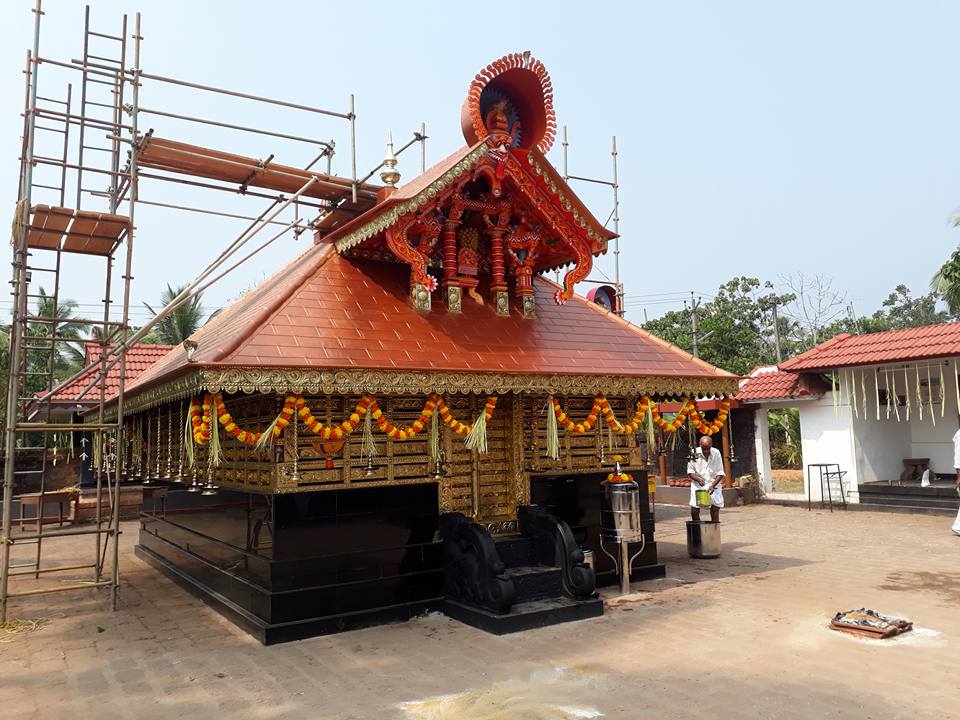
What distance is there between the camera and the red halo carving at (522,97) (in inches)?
324

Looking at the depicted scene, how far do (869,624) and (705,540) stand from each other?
3.91 meters

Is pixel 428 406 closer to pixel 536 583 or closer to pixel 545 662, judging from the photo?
pixel 536 583

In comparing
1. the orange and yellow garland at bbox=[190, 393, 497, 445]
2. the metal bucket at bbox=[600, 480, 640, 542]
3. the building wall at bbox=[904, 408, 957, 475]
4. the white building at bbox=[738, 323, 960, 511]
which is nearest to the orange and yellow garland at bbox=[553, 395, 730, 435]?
the metal bucket at bbox=[600, 480, 640, 542]

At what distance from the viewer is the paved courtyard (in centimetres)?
477

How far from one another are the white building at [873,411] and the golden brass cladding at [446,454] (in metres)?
8.34

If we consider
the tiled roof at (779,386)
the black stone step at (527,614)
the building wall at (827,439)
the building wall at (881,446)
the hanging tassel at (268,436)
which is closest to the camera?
the hanging tassel at (268,436)

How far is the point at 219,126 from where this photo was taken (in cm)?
876

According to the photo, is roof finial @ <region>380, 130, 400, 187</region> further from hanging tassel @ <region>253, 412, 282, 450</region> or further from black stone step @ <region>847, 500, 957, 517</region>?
black stone step @ <region>847, 500, 957, 517</region>

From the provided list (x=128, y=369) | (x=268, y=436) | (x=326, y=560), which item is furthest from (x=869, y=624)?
(x=128, y=369)

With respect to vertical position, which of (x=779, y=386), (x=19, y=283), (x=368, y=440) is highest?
(x=19, y=283)

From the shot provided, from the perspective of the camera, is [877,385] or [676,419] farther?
[877,385]

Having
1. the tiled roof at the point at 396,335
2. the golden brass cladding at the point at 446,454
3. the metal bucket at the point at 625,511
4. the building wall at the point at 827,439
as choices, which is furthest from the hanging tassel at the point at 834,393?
the metal bucket at the point at 625,511

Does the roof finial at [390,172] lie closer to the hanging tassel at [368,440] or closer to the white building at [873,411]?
the hanging tassel at [368,440]

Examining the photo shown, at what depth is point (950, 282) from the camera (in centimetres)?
1542
